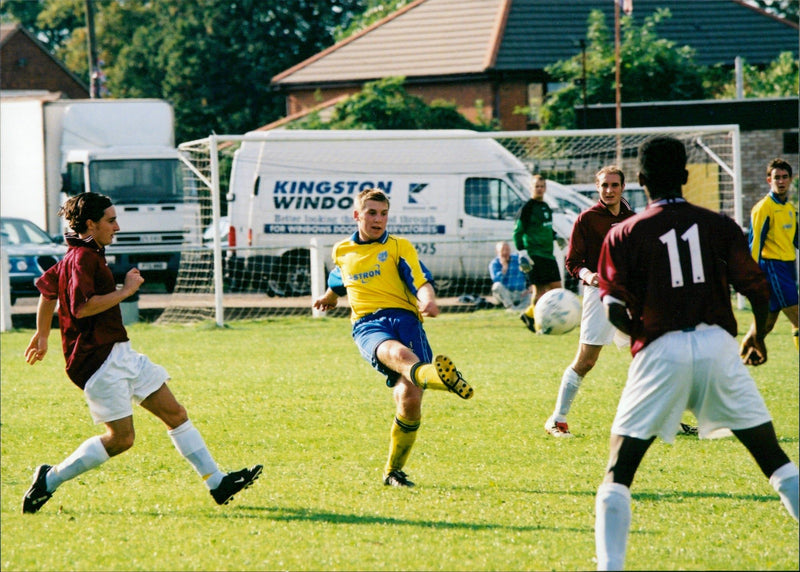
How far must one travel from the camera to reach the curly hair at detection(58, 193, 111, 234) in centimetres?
638

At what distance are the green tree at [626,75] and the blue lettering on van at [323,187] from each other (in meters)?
Result: 13.0

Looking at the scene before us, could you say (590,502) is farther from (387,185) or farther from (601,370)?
(387,185)

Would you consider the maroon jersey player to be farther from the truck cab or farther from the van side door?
the truck cab

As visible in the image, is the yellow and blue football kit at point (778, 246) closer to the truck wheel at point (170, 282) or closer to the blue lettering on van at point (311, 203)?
the blue lettering on van at point (311, 203)

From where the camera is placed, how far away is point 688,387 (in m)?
4.62

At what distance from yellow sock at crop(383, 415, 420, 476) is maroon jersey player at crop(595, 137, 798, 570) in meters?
2.41

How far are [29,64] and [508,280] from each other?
43383 millimetres

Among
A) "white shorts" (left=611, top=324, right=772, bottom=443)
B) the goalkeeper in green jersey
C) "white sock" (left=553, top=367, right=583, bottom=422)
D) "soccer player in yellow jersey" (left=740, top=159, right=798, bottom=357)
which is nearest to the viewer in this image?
"white shorts" (left=611, top=324, right=772, bottom=443)

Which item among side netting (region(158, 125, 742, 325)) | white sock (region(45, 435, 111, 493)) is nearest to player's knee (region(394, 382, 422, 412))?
white sock (region(45, 435, 111, 493))

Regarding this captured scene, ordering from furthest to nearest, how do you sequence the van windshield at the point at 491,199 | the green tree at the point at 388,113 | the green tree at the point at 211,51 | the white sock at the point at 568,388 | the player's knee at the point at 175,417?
the green tree at the point at 211,51 → the green tree at the point at 388,113 → the van windshield at the point at 491,199 → the white sock at the point at 568,388 → the player's knee at the point at 175,417

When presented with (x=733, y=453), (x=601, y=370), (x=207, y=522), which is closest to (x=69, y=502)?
(x=207, y=522)

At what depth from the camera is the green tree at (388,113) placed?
104 feet

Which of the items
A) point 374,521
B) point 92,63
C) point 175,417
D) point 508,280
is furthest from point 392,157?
point 92,63

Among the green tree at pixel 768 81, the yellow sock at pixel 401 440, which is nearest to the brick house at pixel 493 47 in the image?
the green tree at pixel 768 81
